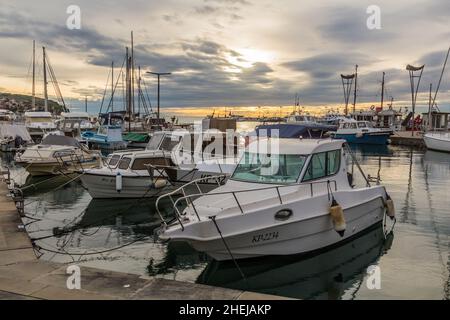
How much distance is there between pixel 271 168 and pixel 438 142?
3589cm

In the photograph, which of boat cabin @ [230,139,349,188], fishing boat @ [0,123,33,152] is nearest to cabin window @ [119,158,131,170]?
boat cabin @ [230,139,349,188]

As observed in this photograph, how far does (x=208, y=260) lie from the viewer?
10180 millimetres

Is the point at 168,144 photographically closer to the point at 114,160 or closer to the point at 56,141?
the point at 114,160

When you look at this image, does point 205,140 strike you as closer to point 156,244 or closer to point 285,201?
point 156,244

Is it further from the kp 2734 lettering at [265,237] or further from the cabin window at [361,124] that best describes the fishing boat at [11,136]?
the cabin window at [361,124]

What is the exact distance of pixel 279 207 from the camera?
29.6 feet

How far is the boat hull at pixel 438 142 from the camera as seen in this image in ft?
129

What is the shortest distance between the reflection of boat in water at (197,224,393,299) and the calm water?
2cm

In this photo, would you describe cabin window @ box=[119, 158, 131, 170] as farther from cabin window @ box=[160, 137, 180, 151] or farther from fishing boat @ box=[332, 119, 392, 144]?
fishing boat @ box=[332, 119, 392, 144]

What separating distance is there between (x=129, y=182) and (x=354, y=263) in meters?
10.2

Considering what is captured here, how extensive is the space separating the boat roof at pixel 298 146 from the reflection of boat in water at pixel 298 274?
2624mm

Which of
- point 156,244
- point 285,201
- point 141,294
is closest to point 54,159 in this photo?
point 156,244

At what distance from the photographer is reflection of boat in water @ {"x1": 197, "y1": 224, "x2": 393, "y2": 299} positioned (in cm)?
873

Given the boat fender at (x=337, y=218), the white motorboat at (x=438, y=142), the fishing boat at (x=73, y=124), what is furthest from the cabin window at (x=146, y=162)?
the white motorboat at (x=438, y=142)
